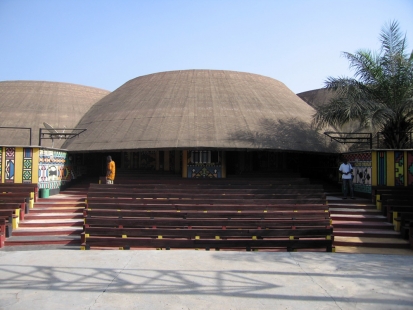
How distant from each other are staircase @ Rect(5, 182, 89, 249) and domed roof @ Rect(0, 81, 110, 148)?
7.57 m

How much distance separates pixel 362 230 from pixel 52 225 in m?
8.84

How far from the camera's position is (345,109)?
15336 mm

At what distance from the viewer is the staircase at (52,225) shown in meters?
9.72

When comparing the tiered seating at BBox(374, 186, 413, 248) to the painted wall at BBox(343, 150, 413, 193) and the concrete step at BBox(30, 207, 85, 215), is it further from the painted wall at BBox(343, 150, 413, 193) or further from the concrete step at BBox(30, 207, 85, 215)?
the concrete step at BBox(30, 207, 85, 215)

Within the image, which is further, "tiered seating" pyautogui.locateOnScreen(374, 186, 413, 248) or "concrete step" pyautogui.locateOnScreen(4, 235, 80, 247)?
"tiered seating" pyautogui.locateOnScreen(374, 186, 413, 248)

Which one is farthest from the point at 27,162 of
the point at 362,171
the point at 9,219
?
the point at 362,171

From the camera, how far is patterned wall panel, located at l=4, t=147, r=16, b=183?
13688 millimetres

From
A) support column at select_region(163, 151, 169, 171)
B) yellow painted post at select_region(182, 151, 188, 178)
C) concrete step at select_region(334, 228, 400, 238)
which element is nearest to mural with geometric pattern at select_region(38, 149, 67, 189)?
support column at select_region(163, 151, 169, 171)

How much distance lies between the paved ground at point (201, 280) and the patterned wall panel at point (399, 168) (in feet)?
18.8

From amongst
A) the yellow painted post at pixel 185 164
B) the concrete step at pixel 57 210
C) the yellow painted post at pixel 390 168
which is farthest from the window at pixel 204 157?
the yellow painted post at pixel 390 168

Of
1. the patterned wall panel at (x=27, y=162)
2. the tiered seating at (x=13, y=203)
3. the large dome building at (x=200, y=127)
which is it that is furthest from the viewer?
the large dome building at (x=200, y=127)

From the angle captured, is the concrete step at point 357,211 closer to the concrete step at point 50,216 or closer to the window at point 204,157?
the window at point 204,157

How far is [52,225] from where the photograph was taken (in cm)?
1121

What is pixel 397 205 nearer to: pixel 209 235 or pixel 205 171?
pixel 209 235
